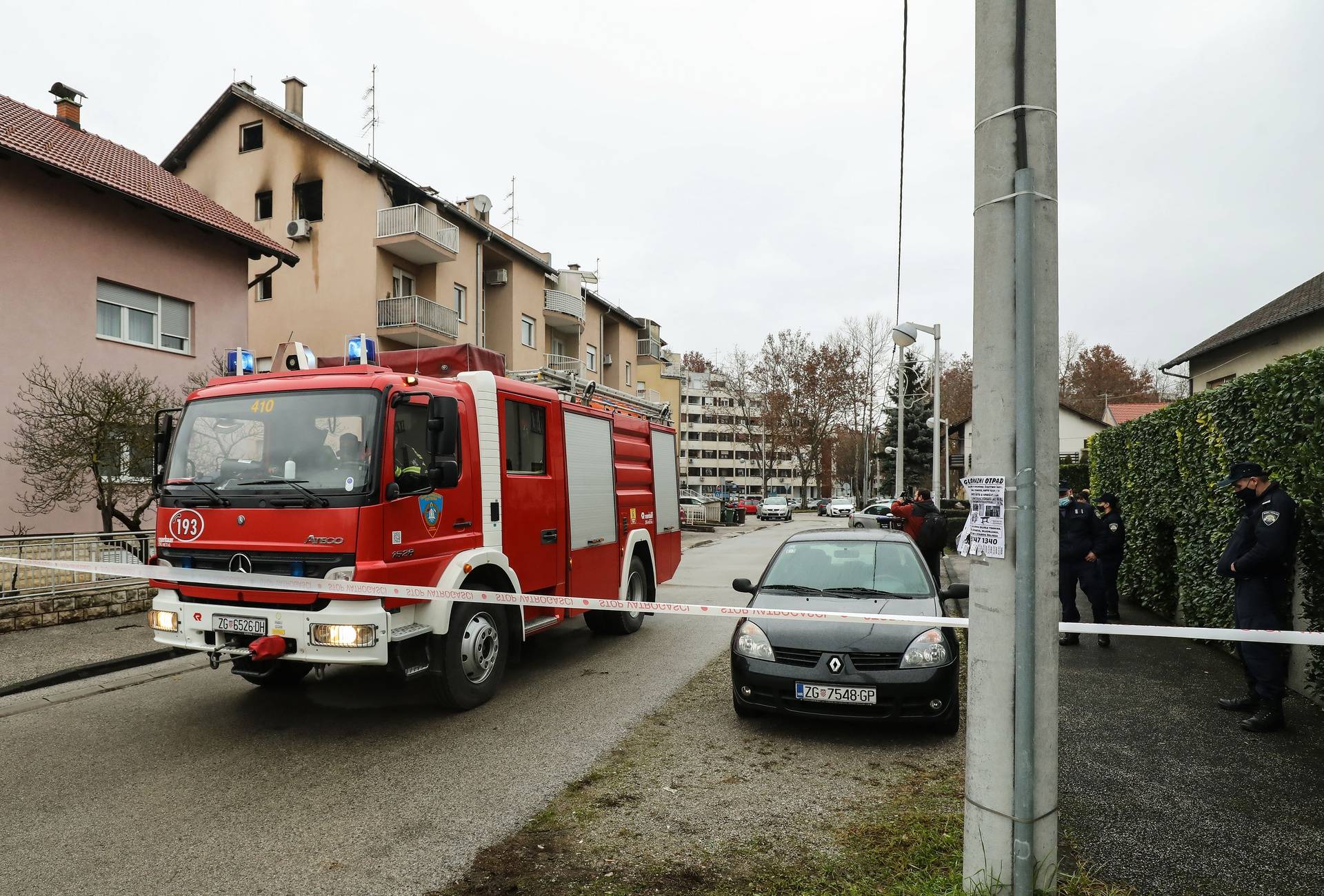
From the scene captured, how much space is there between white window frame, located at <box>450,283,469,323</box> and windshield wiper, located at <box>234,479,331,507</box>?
2321 cm

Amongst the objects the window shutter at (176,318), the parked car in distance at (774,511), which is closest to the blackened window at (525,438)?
the window shutter at (176,318)

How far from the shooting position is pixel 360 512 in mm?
5266

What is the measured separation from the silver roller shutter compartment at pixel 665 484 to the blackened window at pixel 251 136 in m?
21.5

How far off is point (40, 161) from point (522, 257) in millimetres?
20058

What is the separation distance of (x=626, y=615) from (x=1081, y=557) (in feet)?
16.5

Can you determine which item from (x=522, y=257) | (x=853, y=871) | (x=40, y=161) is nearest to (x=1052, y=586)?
(x=853, y=871)

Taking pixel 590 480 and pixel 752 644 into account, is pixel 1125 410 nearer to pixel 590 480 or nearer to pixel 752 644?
pixel 590 480

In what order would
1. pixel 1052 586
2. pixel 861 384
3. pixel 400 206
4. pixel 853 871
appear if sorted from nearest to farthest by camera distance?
pixel 1052 586 → pixel 853 871 → pixel 400 206 → pixel 861 384

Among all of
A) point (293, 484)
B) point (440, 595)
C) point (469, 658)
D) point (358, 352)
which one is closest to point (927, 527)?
point (469, 658)

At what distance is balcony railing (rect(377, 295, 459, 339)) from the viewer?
79.4ft

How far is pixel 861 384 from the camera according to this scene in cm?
5600

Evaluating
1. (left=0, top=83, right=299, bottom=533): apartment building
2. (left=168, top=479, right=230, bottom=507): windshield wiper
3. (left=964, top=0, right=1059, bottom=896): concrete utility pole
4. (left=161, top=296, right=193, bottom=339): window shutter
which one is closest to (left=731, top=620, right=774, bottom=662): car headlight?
(left=964, top=0, right=1059, bottom=896): concrete utility pole

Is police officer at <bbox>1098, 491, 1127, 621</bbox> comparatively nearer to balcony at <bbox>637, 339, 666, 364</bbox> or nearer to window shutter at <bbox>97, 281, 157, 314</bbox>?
window shutter at <bbox>97, 281, 157, 314</bbox>

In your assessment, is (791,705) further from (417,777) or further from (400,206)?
(400,206)
